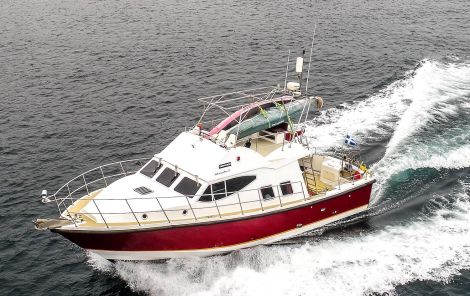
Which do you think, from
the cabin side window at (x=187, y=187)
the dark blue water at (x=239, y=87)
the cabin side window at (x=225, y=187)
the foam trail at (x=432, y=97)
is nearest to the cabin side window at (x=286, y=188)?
the cabin side window at (x=225, y=187)

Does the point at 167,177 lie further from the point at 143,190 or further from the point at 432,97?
the point at 432,97

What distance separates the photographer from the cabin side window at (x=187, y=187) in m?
18.5

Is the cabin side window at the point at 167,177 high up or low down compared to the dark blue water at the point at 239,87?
up

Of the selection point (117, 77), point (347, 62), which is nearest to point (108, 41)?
point (117, 77)

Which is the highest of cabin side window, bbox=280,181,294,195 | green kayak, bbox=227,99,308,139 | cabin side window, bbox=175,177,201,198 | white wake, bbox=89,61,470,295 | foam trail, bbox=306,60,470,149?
green kayak, bbox=227,99,308,139

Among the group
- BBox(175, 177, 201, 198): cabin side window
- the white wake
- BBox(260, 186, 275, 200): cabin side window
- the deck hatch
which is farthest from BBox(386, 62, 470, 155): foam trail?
the deck hatch

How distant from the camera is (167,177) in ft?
62.7

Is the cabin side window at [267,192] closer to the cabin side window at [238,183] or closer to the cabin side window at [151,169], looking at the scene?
the cabin side window at [238,183]

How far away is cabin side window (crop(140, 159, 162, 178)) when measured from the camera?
1960 centimetres

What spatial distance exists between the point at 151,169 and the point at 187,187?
2.07 meters

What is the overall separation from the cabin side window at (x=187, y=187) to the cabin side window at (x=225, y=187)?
0.42 meters

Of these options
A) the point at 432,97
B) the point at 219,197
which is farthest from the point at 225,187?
the point at 432,97

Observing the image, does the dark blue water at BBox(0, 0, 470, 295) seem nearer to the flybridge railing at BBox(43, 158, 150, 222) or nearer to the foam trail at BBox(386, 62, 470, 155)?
the foam trail at BBox(386, 62, 470, 155)

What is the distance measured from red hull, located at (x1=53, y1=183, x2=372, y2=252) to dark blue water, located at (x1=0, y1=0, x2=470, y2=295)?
3.11 ft
